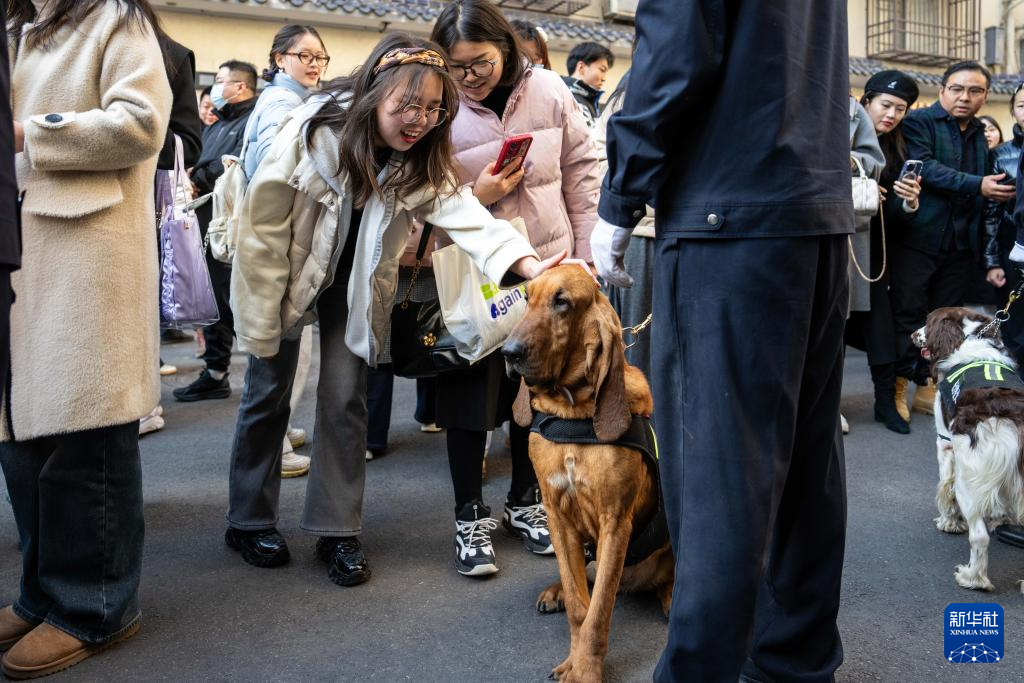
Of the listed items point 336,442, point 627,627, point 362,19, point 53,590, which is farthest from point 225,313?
point 362,19

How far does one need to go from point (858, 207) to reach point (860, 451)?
4.77 feet

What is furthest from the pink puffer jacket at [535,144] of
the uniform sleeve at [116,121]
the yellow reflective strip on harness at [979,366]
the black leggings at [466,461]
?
the yellow reflective strip on harness at [979,366]

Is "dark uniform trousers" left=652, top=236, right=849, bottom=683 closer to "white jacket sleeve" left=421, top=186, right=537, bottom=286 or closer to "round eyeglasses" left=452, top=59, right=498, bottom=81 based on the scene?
"white jacket sleeve" left=421, top=186, right=537, bottom=286

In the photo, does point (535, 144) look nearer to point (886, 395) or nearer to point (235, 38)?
point (886, 395)

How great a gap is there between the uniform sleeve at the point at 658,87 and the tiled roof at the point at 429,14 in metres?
12.1

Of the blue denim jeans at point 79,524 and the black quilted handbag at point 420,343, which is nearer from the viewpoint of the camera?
the blue denim jeans at point 79,524

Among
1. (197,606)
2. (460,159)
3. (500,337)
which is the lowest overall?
(197,606)

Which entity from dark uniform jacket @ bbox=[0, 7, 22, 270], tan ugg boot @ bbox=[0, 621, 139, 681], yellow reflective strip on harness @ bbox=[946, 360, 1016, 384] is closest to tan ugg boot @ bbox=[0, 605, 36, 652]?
tan ugg boot @ bbox=[0, 621, 139, 681]

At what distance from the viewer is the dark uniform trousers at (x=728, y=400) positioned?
79.1 inches

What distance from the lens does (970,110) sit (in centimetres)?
609

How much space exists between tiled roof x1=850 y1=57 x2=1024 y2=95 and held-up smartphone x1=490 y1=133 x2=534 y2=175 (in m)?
16.6

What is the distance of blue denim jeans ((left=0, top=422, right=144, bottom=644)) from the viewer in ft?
9.07

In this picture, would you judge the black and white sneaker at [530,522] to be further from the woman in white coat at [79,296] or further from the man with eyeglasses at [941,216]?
the man with eyeglasses at [941,216]

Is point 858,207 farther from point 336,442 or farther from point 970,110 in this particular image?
point 336,442
